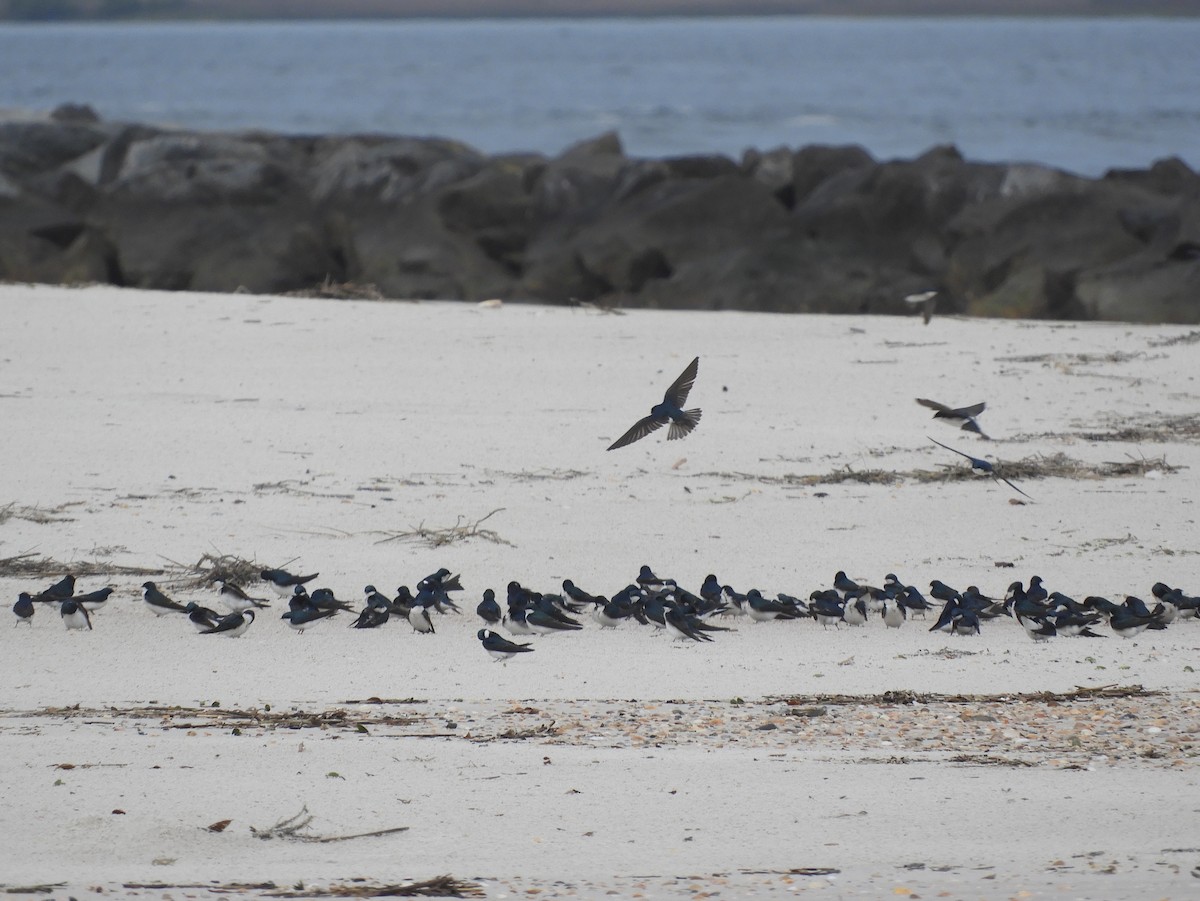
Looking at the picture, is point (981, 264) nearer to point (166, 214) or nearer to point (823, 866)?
point (166, 214)

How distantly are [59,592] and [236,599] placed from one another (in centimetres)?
74

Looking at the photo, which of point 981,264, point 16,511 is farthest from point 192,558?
point 981,264

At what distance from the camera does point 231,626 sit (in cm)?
632

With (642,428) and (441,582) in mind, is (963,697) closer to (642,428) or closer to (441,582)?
(642,428)

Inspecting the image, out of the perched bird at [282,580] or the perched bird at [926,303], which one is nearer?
the perched bird at [282,580]

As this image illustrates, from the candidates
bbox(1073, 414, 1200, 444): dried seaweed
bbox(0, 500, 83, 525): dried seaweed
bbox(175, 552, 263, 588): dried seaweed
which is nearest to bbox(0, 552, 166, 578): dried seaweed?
bbox(175, 552, 263, 588): dried seaweed

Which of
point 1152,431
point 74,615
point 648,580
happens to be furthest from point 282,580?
point 1152,431

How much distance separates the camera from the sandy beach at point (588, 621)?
424cm

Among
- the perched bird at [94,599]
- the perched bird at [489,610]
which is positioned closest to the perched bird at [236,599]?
the perched bird at [94,599]

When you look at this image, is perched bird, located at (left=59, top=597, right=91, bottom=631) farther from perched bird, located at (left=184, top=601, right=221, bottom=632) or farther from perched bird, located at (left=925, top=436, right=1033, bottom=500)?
perched bird, located at (left=925, top=436, right=1033, bottom=500)

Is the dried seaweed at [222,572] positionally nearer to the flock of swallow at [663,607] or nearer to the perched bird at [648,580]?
the flock of swallow at [663,607]

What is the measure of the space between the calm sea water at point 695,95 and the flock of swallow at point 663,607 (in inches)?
1398

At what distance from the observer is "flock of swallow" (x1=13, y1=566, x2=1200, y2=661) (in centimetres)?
632

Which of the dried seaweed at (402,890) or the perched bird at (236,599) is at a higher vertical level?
the perched bird at (236,599)
